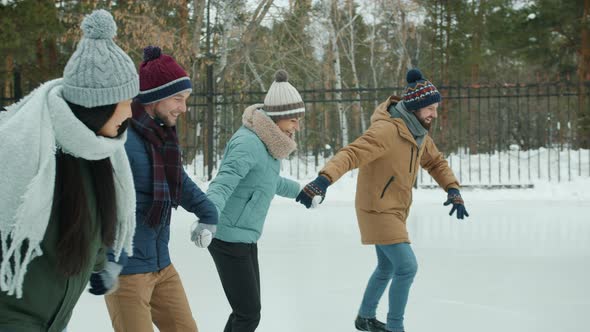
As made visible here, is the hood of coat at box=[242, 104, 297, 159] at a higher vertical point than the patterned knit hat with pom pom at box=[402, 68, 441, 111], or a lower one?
lower

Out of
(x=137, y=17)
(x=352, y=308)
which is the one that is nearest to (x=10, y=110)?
(x=352, y=308)

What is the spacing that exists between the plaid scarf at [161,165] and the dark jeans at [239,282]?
1.97 ft

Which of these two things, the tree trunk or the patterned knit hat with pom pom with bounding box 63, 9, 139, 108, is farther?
the tree trunk

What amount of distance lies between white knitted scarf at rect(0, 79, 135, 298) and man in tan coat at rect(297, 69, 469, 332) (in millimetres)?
2470

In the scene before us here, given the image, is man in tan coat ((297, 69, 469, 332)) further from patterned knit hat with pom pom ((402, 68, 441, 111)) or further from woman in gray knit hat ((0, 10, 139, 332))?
woman in gray knit hat ((0, 10, 139, 332))

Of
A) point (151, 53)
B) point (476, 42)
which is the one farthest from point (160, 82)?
point (476, 42)

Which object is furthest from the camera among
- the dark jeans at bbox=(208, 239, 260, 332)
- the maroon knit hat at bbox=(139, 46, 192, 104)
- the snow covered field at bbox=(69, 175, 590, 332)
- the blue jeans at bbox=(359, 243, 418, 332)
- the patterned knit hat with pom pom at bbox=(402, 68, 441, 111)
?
the snow covered field at bbox=(69, 175, 590, 332)

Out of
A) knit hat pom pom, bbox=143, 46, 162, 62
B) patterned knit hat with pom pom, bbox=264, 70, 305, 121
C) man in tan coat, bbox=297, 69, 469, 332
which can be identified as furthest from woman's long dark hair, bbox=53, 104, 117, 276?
man in tan coat, bbox=297, 69, 469, 332

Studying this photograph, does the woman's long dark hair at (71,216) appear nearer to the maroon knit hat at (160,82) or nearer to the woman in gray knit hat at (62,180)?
the woman in gray knit hat at (62,180)

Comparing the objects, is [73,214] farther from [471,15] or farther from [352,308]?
[471,15]

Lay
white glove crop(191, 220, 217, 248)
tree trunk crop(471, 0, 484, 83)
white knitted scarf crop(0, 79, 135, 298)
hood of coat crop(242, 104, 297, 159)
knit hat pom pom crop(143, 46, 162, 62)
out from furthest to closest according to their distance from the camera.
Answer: tree trunk crop(471, 0, 484, 83) < hood of coat crop(242, 104, 297, 159) < knit hat pom pom crop(143, 46, 162, 62) < white glove crop(191, 220, 217, 248) < white knitted scarf crop(0, 79, 135, 298)

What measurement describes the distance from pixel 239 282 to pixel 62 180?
1828 millimetres

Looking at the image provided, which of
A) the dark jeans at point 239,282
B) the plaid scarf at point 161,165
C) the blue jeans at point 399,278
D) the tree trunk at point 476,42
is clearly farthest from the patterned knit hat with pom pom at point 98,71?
the tree trunk at point 476,42

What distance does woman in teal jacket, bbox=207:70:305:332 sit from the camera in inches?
Result: 149
